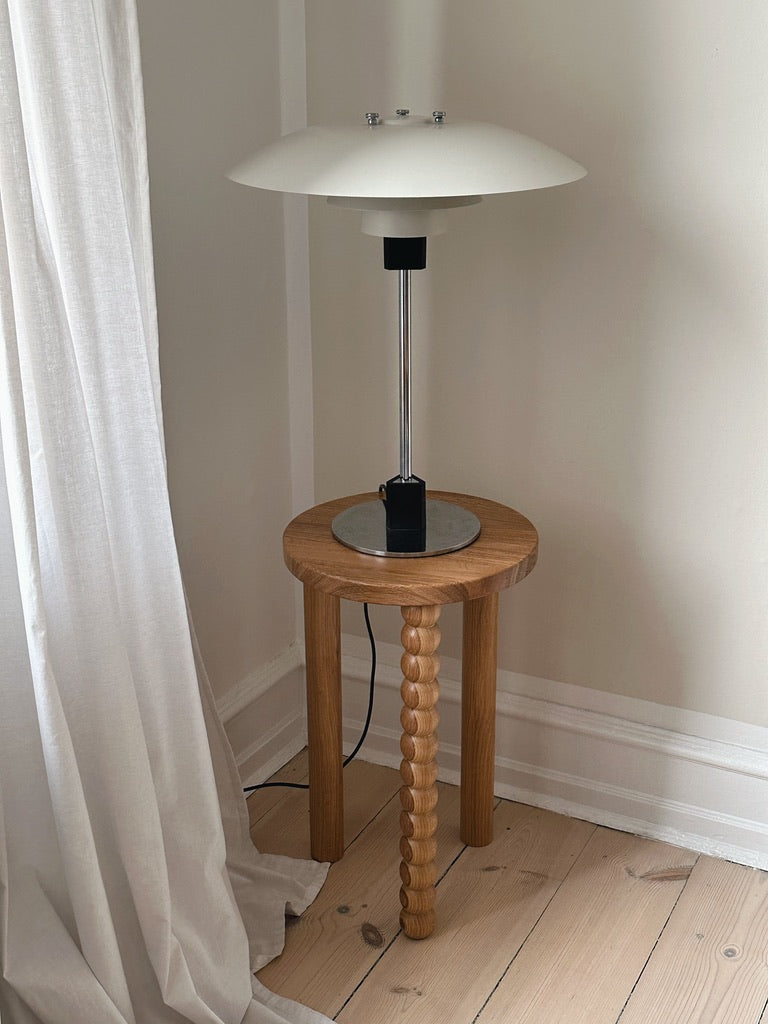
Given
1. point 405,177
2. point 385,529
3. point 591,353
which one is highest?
point 405,177

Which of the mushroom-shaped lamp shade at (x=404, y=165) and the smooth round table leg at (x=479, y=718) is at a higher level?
the mushroom-shaped lamp shade at (x=404, y=165)

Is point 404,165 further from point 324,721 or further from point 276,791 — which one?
point 276,791

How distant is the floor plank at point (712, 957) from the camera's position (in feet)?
5.14

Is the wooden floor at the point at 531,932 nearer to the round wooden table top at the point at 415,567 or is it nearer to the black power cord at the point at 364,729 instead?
the black power cord at the point at 364,729

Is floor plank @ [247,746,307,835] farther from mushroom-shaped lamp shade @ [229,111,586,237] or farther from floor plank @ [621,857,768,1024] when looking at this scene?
mushroom-shaped lamp shade @ [229,111,586,237]

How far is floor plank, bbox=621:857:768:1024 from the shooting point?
5.14 ft

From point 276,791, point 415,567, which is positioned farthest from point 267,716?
point 415,567

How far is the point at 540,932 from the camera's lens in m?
1.72

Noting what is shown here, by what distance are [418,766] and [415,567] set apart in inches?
12.0

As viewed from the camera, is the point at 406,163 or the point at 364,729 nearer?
the point at 406,163

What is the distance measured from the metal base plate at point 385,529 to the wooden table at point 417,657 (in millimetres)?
12

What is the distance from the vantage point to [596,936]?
Result: 5.60 ft

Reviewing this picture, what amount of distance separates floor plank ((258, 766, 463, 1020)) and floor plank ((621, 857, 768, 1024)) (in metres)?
0.38

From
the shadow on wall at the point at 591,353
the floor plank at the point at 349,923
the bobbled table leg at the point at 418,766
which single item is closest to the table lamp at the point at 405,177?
the bobbled table leg at the point at 418,766
